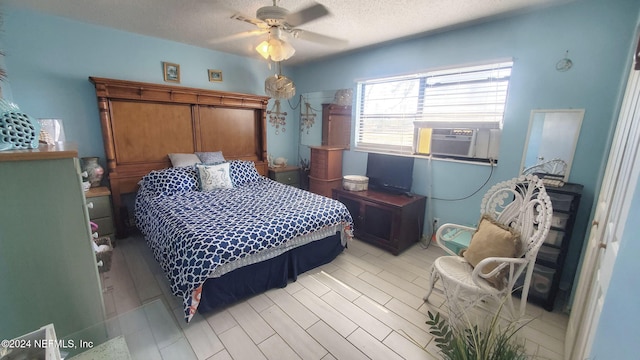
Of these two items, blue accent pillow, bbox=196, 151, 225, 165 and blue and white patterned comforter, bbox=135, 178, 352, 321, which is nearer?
blue and white patterned comforter, bbox=135, 178, 352, 321

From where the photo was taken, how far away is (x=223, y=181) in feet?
10.3

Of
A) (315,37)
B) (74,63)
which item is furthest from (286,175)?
(74,63)

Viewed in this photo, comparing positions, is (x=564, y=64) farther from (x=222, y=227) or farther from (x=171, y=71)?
(x=171, y=71)

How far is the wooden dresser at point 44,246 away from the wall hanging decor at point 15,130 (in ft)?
0.18

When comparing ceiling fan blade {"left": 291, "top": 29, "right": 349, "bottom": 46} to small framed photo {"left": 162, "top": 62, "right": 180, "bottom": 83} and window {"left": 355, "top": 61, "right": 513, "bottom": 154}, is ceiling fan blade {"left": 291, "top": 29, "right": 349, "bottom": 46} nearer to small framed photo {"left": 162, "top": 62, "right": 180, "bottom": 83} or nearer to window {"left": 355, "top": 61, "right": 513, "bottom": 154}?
window {"left": 355, "top": 61, "right": 513, "bottom": 154}

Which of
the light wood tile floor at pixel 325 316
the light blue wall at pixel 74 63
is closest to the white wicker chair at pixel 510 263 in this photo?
the light wood tile floor at pixel 325 316

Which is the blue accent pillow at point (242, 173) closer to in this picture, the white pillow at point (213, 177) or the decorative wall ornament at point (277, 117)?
the white pillow at point (213, 177)

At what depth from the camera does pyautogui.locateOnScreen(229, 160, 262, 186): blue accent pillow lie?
3.36 m

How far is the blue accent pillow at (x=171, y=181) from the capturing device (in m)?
2.82

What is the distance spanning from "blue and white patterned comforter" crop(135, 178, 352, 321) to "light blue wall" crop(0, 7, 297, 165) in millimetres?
1109

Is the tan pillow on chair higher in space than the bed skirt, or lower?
higher

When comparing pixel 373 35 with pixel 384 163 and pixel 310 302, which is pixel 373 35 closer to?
pixel 384 163

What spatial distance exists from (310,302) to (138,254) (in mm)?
1975

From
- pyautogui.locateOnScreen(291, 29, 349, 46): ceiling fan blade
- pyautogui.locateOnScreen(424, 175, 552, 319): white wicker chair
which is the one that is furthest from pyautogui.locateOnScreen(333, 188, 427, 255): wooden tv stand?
pyautogui.locateOnScreen(291, 29, 349, 46): ceiling fan blade
